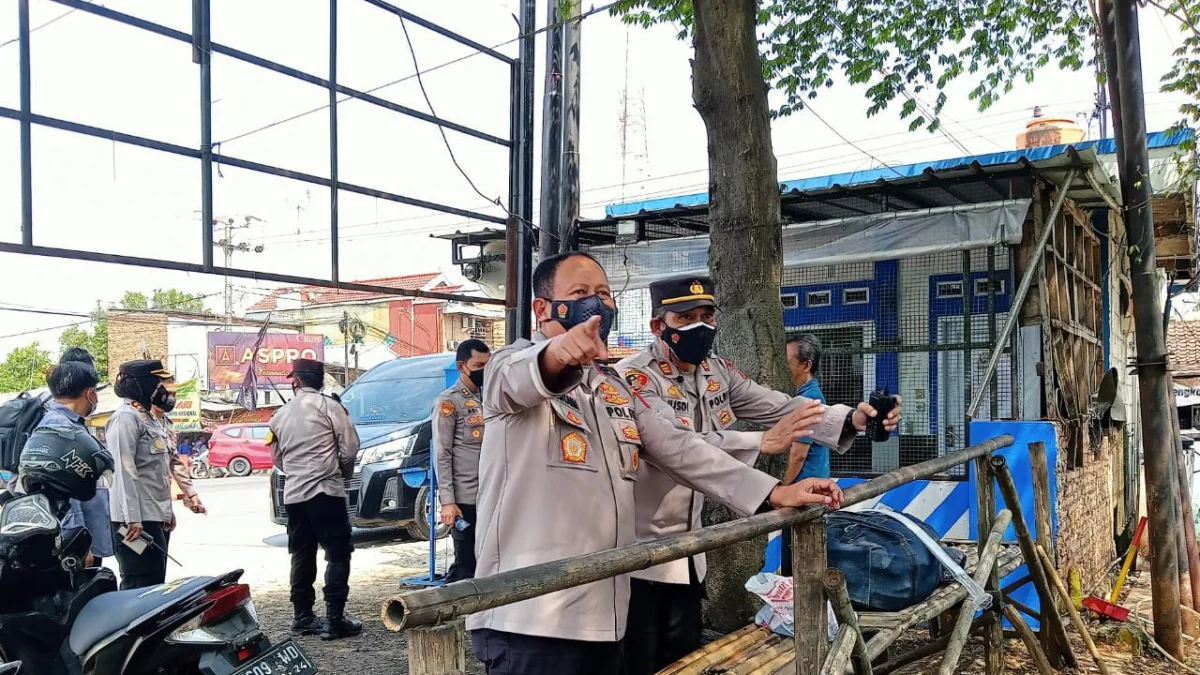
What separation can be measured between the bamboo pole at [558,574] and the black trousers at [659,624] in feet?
2.15

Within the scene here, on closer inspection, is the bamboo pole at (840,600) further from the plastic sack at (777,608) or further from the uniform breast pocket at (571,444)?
the plastic sack at (777,608)

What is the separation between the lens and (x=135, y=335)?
33125 mm

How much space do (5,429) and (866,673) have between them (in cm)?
466

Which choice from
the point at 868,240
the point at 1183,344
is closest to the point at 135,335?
the point at 868,240

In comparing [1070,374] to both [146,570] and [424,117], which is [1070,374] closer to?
[424,117]

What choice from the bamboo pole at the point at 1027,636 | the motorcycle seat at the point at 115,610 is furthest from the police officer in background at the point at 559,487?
the bamboo pole at the point at 1027,636

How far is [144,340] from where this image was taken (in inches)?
1299

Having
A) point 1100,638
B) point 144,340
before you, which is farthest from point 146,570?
point 144,340

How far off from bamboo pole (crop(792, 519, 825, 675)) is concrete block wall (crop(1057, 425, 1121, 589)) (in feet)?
13.5

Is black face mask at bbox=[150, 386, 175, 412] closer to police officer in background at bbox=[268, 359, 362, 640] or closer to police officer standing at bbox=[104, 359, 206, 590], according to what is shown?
police officer standing at bbox=[104, 359, 206, 590]

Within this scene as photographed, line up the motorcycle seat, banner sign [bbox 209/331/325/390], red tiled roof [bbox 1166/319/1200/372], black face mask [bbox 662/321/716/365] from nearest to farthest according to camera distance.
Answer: black face mask [bbox 662/321/716/365] < the motorcycle seat < red tiled roof [bbox 1166/319/1200/372] < banner sign [bbox 209/331/325/390]

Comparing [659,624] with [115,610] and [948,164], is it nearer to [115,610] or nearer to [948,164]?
[115,610]

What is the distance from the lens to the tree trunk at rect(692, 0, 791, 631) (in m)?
4.68

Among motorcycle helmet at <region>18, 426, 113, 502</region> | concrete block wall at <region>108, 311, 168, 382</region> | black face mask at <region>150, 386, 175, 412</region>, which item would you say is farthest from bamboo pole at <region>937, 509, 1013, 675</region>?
concrete block wall at <region>108, 311, 168, 382</region>
